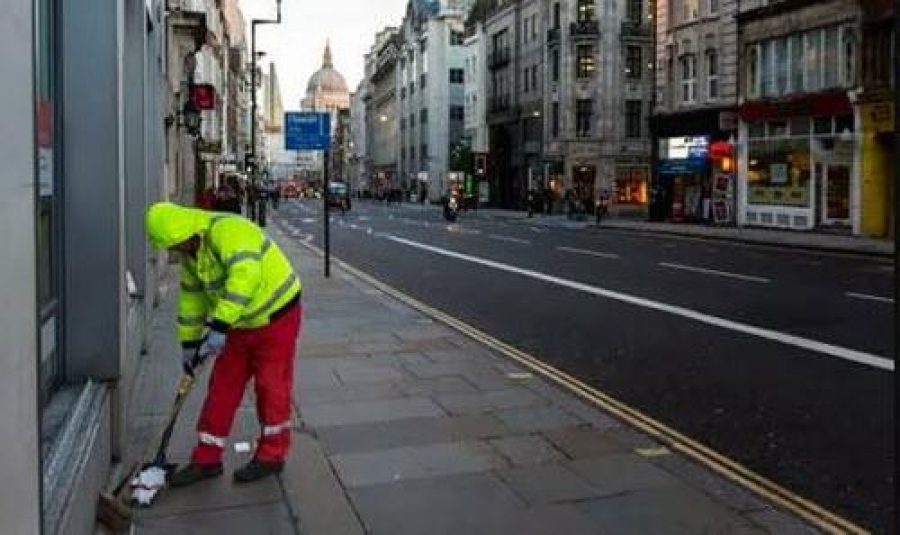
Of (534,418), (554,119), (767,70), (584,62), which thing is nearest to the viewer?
(534,418)

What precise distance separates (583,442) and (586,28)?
61.1 metres

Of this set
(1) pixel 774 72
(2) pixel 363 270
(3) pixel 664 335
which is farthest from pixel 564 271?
(1) pixel 774 72

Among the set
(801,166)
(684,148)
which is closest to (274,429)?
(801,166)

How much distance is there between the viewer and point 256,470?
6.22 m

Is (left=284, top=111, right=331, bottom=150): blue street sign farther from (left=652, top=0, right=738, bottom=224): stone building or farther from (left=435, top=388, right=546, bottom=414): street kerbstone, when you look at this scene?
(left=652, top=0, right=738, bottom=224): stone building

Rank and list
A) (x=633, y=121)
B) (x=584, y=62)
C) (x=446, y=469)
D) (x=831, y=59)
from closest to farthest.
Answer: (x=446, y=469) → (x=831, y=59) → (x=584, y=62) → (x=633, y=121)

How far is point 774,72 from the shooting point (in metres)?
→ 39.4

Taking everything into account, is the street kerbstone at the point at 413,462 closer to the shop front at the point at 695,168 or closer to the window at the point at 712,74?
the shop front at the point at 695,168

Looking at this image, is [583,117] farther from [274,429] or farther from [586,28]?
[274,429]

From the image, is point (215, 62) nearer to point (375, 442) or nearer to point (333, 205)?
point (333, 205)

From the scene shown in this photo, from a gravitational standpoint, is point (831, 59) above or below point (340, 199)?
above

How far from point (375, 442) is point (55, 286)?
227cm

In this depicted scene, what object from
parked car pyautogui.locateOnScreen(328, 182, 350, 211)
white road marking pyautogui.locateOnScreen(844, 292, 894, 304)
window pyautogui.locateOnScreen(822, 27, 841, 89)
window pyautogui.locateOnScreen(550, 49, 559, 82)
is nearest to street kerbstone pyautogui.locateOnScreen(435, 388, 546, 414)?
white road marking pyautogui.locateOnScreen(844, 292, 894, 304)

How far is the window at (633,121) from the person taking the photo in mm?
66500
